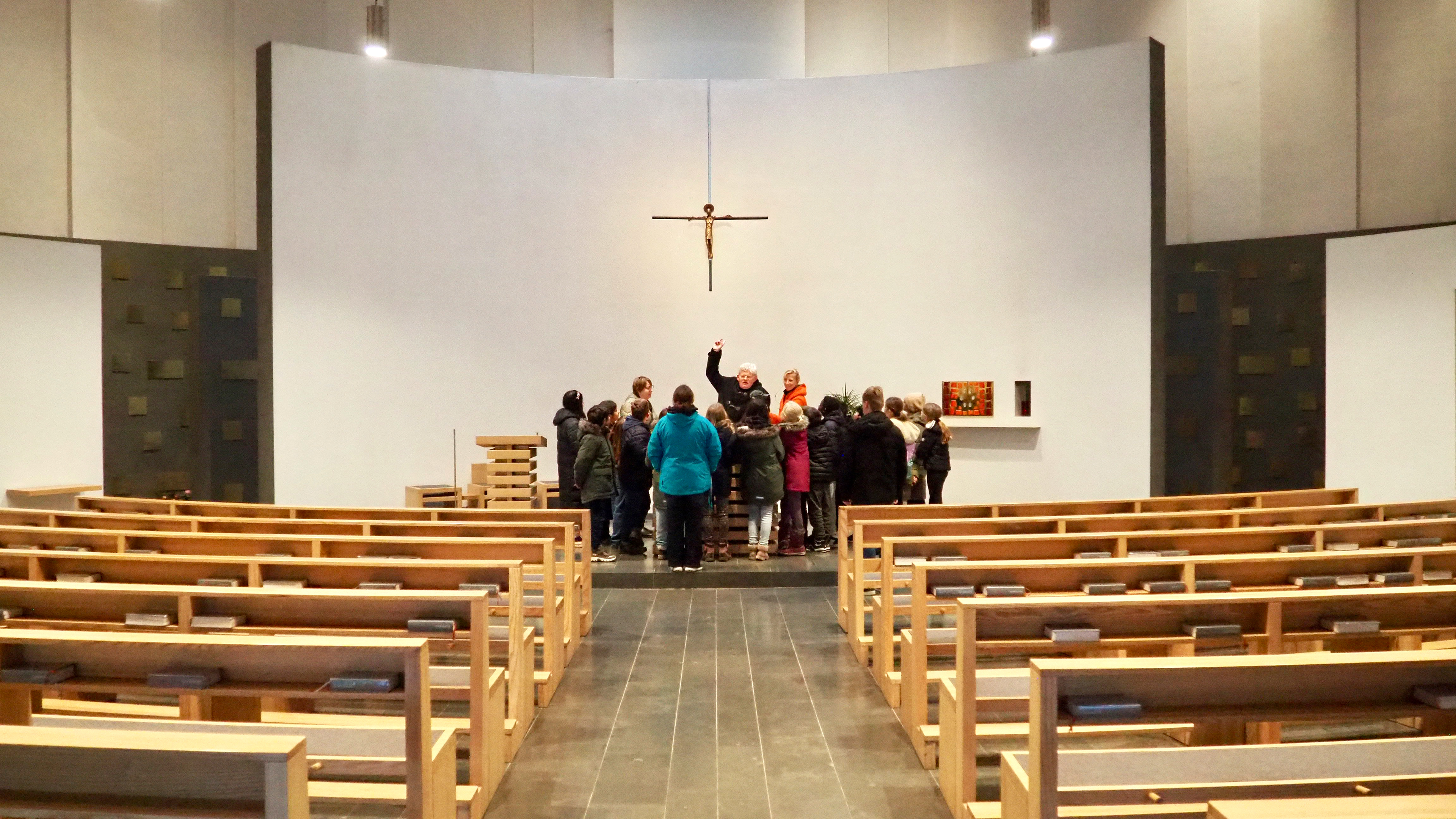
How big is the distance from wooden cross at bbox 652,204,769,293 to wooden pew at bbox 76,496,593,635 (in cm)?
390

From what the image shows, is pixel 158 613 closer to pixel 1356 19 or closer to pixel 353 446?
pixel 353 446

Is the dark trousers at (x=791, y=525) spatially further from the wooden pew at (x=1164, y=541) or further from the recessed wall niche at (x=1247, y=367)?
the recessed wall niche at (x=1247, y=367)

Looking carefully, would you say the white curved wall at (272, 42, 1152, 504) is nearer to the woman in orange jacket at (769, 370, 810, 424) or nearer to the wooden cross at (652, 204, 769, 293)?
the wooden cross at (652, 204, 769, 293)

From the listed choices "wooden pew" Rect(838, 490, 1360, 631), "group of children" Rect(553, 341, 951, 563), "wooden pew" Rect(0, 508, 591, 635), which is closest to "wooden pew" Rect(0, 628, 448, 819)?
"wooden pew" Rect(0, 508, 591, 635)

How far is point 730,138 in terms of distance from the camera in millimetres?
10531

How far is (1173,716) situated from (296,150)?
9567 millimetres

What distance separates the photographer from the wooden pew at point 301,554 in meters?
3.74

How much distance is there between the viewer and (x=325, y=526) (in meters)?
5.25

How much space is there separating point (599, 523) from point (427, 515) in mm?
2123

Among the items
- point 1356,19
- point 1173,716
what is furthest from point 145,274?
point 1356,19

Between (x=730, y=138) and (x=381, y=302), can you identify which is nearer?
(x=381, y=302)

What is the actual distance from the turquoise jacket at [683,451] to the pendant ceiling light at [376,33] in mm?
5039

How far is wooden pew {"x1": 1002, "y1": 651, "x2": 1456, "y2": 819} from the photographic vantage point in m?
2.11

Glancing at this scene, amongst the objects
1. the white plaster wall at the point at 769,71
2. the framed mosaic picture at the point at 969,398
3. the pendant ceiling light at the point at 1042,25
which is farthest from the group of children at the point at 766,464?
the white plaster wall at the point at 769,71
